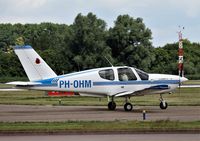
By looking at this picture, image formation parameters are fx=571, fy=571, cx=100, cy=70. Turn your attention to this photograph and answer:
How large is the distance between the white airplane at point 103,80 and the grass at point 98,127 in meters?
7.72

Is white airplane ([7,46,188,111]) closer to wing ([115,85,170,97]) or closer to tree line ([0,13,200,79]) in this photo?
wing ([115,85,170,97])

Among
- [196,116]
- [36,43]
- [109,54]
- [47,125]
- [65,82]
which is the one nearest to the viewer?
[47,125]

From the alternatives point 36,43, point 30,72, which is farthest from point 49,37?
point 30,72

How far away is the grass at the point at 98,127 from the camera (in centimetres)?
1731

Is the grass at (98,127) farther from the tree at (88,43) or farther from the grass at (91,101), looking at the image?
the tree at (88,43)

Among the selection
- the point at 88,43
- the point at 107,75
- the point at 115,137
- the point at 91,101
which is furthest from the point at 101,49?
the point at 115,137

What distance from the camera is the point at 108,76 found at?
2772cm

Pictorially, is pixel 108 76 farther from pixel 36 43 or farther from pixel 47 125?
pixel 36 43

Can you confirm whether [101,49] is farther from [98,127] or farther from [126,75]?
[98,127]

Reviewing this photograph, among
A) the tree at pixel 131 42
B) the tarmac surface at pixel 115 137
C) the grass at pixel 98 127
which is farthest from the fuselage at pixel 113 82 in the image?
the tree at pixel 131 42

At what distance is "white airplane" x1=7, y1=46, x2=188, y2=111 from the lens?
27375 mm

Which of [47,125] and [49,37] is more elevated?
[49,37]

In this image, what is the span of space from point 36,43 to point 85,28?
187 feet

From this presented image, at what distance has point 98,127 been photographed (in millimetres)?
17984
